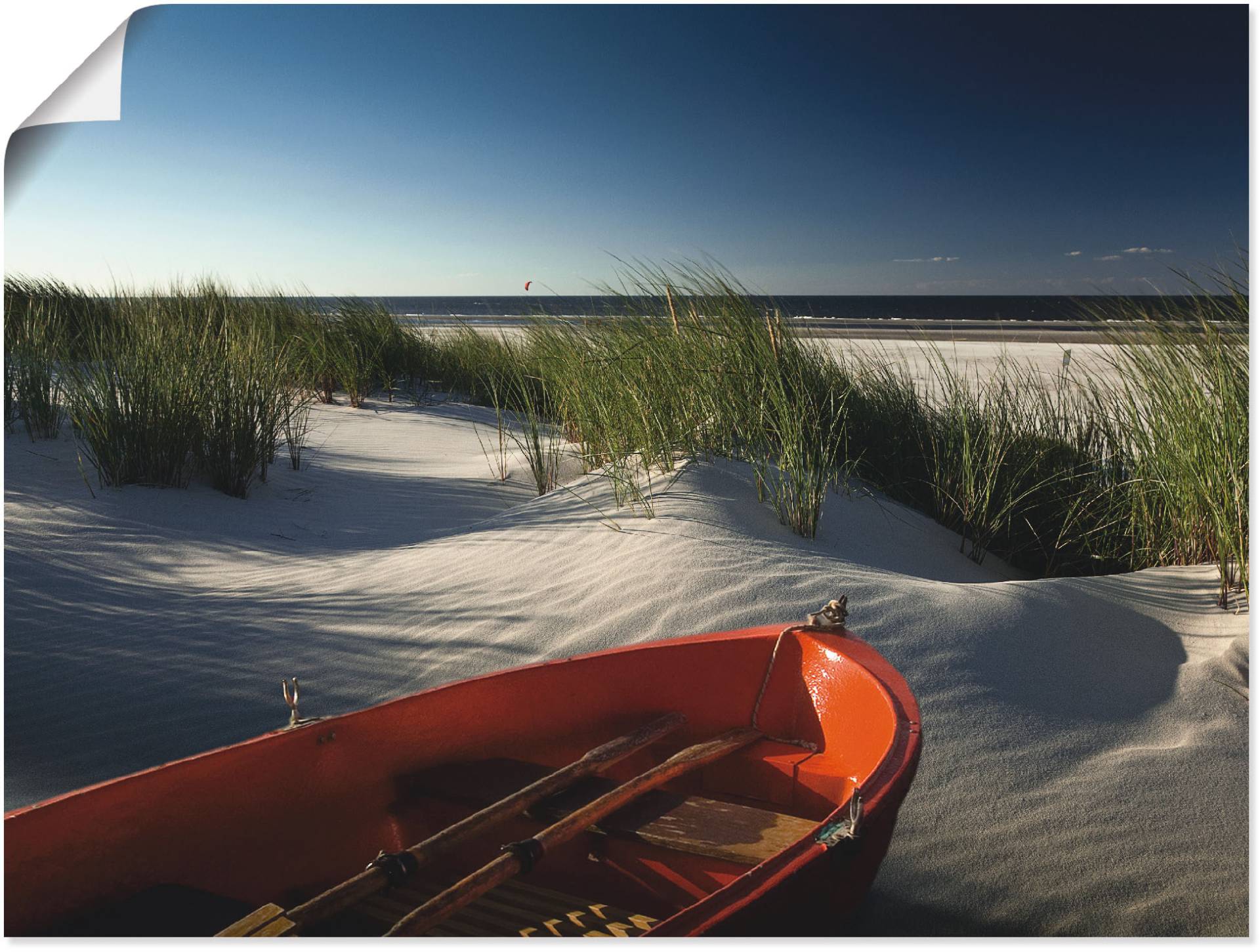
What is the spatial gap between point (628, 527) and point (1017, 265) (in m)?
2.39

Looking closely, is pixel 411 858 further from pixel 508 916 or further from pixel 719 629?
pixel 719 629

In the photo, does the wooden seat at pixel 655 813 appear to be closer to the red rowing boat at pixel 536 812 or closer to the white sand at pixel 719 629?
the red rowing boat at pixel 536 812

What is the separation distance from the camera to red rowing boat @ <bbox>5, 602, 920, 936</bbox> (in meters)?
1.10

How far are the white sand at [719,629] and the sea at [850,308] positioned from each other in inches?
47.4

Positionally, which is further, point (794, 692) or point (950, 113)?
point (950, 113)

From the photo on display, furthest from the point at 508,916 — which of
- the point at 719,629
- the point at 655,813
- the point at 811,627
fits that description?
the point at 719,629

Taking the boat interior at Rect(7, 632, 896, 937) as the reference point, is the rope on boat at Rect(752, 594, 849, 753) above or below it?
above

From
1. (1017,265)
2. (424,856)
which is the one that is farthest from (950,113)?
(424,856)

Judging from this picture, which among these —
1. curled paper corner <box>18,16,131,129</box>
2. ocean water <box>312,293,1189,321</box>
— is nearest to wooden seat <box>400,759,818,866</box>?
curled paper corner <box>18,16,131,129</box>

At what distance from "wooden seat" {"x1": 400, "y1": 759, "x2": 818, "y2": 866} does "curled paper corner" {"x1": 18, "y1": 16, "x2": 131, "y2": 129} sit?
1.39m

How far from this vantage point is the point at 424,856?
1.16 meters

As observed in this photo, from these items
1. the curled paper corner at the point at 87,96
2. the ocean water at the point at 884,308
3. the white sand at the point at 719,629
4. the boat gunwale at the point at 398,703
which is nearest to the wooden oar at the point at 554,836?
the boat gunwale at the point at 398,703

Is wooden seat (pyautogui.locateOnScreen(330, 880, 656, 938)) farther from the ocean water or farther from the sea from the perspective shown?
the ocean water

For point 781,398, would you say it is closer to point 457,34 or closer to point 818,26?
point 818,26
